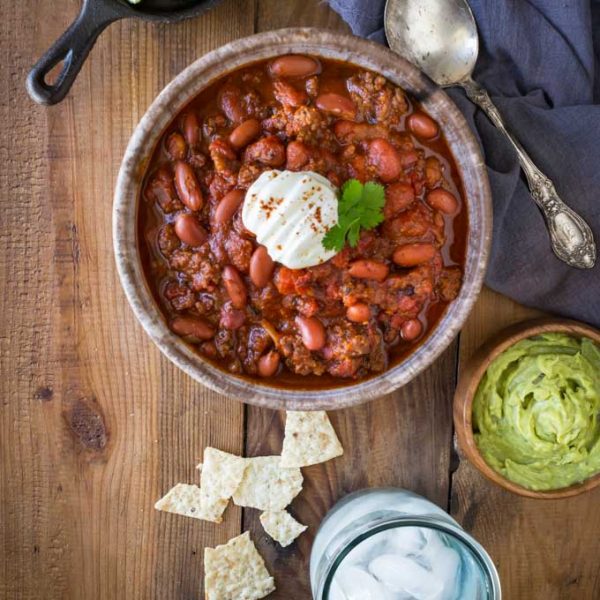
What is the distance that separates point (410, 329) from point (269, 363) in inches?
21.1

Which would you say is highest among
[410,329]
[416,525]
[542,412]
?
[410,329]

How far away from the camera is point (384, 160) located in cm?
264

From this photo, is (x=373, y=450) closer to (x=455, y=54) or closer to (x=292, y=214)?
(x=292, y=214)

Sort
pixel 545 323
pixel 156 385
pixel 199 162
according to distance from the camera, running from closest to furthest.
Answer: pixel 199 162 < pixel 545 323 < pixel 156 385

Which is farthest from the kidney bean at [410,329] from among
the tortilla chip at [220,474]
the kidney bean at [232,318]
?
the tortilla chip at [220,474]

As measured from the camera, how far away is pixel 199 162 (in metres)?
2.71

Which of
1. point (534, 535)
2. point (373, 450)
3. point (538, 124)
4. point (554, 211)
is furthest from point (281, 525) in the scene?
point (538, 124)

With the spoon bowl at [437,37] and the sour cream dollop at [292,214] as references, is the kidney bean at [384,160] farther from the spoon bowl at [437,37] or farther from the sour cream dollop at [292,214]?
the spoon bowl at [437,37]

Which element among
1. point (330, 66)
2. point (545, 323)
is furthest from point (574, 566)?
point (330, 66)

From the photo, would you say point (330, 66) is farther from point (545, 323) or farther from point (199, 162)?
point (545, 323)

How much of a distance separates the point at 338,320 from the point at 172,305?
61cm

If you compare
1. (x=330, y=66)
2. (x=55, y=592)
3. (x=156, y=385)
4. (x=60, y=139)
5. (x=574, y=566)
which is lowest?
(x=55, y=592)

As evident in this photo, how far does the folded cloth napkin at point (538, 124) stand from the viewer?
3049mm

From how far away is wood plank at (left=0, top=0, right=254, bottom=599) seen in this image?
10.3 feet
